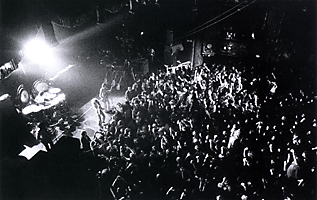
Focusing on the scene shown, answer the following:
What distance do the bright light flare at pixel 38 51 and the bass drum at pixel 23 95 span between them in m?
0.62

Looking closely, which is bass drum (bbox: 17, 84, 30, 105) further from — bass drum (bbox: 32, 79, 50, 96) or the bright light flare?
the bright light flare

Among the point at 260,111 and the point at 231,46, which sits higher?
the point at 231,46

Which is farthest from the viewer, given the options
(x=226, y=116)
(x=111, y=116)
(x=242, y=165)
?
(x=111, y=116)

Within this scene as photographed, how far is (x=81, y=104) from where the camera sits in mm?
5391

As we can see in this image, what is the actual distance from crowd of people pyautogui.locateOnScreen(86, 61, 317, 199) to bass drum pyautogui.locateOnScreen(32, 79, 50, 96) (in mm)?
1518

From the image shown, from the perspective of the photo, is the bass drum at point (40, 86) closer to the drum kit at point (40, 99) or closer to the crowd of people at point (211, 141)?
the drum kit at point (40, 99)

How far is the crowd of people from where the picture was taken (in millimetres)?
4195

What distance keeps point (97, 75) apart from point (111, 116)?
1026 millimetres

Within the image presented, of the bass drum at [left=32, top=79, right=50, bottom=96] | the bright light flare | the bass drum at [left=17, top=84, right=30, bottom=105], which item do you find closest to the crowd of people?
the bass drum at [left=32, top=79, right=50, bottom=96]

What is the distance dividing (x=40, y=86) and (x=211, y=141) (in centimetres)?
374

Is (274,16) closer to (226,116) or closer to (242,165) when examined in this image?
(226,116)

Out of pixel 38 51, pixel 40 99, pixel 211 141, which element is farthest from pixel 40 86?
pixel 211 141

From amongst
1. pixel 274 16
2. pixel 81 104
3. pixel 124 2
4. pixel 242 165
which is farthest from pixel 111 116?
pixel 274 16

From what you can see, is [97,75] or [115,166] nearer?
[115,166]
